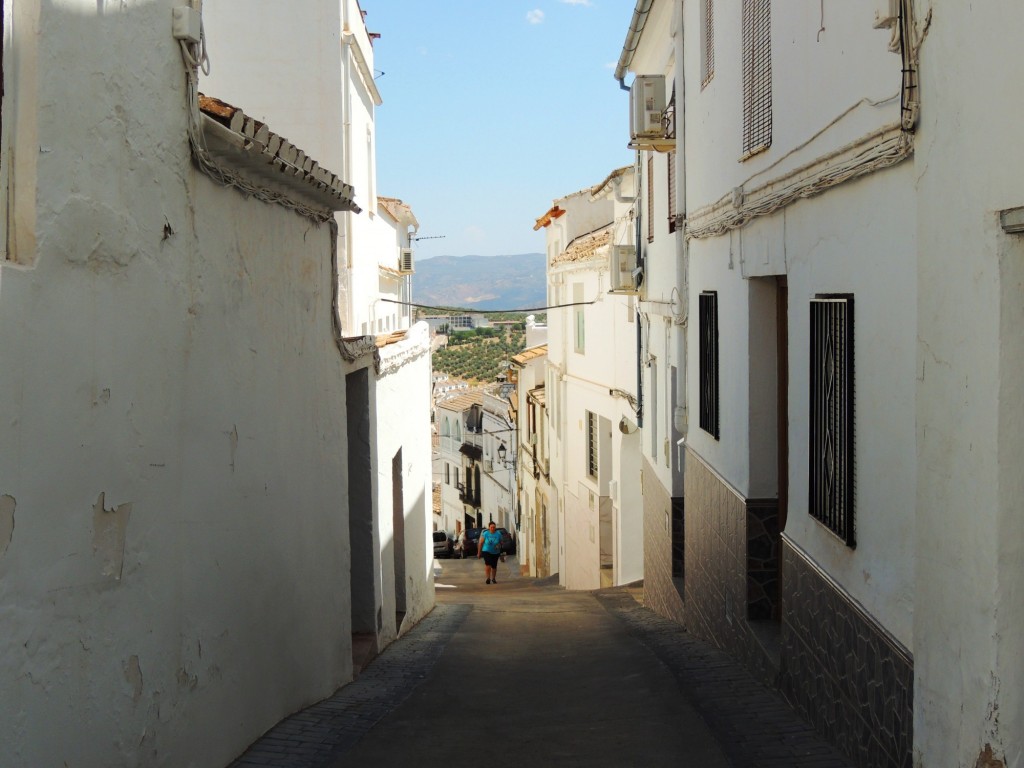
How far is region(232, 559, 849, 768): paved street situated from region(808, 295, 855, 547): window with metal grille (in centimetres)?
132

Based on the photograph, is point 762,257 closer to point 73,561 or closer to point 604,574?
point 73,561

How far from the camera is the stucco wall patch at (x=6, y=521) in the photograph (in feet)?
12.4

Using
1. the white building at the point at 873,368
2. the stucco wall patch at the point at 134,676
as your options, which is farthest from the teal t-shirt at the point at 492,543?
the stucco wall patch at the point at 134,676

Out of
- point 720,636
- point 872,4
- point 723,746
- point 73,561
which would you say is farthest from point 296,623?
point 872,4

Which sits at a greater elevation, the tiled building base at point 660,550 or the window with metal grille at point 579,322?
the window with metal grille at point 579,322

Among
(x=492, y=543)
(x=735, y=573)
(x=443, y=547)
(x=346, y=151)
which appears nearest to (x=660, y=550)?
(x=735, y=573)

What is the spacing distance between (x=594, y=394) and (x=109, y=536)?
1754cm

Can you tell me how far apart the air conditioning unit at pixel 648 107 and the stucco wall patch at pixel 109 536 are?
30.6 ft

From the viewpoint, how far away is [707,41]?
34.8 ft

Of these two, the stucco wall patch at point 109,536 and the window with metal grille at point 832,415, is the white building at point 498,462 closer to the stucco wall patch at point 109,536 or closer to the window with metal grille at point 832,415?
the window with metal grille at point 832,415

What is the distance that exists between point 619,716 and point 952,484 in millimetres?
3471

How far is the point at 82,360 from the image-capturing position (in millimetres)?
4348

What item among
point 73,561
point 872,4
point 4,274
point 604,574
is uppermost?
point 872,4

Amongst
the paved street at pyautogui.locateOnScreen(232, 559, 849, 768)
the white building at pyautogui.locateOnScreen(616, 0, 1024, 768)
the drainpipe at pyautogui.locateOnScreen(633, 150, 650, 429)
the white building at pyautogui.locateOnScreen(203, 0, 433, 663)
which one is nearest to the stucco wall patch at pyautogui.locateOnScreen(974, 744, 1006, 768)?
the white building at pyautogui.locateOnScreen(616, 0, 1024, 768)
